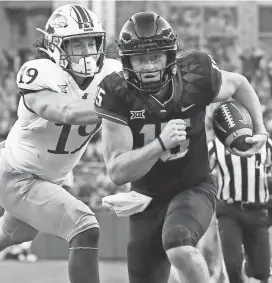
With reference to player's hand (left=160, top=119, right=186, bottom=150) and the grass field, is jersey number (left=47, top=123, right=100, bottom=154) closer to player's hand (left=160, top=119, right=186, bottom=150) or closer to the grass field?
player's hand (left=160, top=119, right=186, bottom=150)

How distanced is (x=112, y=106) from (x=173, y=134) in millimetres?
340

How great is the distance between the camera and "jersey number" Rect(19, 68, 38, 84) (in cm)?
427

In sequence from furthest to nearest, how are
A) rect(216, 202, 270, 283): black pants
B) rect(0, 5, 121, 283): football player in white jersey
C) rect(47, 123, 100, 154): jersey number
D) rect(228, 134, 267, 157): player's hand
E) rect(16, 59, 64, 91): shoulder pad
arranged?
rect(216, 202, 270, 283): black pants → rect(47, 123, 100, 154): jersey number → rect(16, 59, 64, 91): shoulder pad → rect(0, 5, 121, 283): football player in white jersey → rect(228, 134, 267, 157): player's hand

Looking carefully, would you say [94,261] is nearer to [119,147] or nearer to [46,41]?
[119,147]

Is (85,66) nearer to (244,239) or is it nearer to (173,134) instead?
(173,134)

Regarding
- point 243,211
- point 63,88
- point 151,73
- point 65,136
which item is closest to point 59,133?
point 65,136

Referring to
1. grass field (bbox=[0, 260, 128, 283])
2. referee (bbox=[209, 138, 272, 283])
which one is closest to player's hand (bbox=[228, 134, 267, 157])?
referee (bbox=[209, 138, 272, 283])

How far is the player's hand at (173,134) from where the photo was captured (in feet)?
11.7

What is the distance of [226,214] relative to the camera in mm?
5953

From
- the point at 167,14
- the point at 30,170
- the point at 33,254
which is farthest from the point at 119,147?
the point at 167,14

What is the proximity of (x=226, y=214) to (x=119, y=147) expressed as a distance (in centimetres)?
239

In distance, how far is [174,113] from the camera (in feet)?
12.6

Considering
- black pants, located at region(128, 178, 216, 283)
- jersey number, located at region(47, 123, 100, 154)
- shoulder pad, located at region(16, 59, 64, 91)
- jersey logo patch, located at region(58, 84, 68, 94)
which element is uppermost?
shoulder pad, located at region(16, 59, 64, 91)

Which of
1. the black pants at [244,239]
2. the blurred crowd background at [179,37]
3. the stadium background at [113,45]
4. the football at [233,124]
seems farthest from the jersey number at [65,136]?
the blurred crowd background at [179,37]
